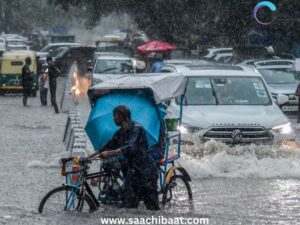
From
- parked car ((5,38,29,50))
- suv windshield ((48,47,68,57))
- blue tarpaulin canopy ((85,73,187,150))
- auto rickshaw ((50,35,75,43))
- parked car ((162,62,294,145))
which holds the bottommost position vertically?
auto rickshaw ((50,35,75,43))

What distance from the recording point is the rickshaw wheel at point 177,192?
12.8 m

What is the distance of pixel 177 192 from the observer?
13172 mm

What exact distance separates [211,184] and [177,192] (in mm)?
2187

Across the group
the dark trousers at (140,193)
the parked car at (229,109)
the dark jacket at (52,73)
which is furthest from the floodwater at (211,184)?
the dark jacket at (52,73)

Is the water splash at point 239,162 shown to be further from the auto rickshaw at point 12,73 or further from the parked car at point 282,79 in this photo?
the auto rickshaw at point 12,73

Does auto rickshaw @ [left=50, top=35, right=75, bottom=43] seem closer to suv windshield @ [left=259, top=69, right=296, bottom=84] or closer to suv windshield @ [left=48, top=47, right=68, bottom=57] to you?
suv windshield @ [left=48, top=47, right=68, bottom=57]

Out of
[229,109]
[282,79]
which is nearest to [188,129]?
[229,109]

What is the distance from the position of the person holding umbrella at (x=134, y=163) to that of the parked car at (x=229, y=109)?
4603mm

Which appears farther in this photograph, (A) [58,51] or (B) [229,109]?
(A) [58,51]

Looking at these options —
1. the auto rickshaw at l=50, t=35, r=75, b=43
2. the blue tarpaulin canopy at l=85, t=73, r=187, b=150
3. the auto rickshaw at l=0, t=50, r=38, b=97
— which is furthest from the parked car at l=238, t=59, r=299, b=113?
the auto rickshaw at l=50, t=35, r=75, b=43

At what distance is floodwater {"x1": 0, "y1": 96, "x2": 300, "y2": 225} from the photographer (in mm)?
11945

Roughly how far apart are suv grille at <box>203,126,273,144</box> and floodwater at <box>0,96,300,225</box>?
0.15 metres

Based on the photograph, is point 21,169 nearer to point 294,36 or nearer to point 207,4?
point 294,36

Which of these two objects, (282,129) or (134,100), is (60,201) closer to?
(134,100)
